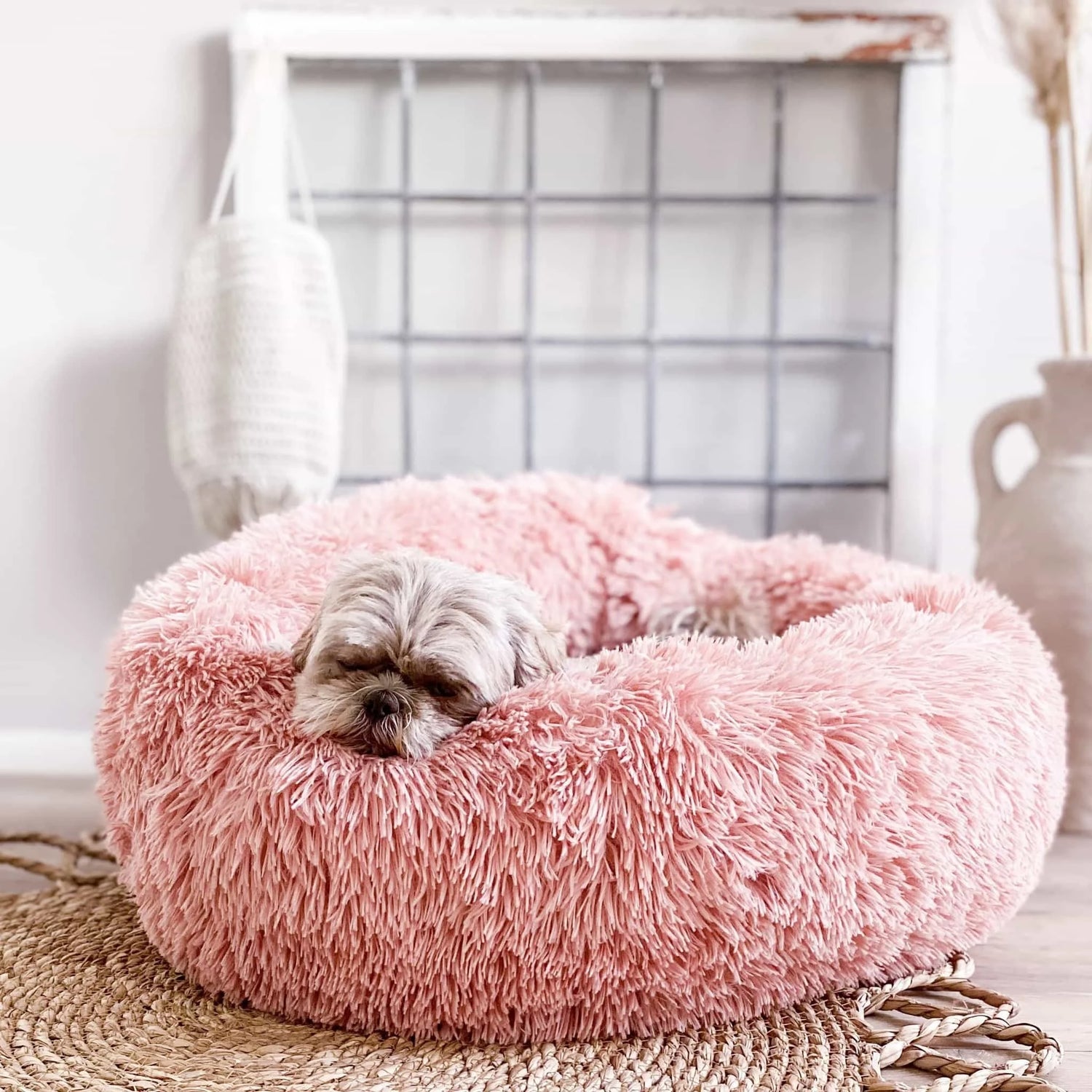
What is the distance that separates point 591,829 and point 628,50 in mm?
1987

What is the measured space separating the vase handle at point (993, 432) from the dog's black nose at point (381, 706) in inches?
61.2

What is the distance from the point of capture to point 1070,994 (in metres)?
1.53

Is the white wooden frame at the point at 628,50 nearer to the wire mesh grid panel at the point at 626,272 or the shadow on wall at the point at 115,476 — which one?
the wire mesh grid panel at the point at 626,272

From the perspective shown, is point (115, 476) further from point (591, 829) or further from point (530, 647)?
point (591, 829)

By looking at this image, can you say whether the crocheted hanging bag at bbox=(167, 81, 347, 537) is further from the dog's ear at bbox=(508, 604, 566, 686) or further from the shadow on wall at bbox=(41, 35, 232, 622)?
the dog's ear at bbox=(508, 604, 566, 686)

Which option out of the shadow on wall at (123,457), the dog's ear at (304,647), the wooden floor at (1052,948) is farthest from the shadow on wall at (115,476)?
the dog's ear at (304,647)

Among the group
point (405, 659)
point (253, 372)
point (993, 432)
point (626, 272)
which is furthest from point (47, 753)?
point (993, 432)

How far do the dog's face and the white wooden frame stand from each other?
1439mm

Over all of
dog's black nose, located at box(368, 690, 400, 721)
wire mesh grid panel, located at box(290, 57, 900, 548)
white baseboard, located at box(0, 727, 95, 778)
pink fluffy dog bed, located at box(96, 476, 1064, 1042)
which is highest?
wire mesh grid panel, located at box(290, 57, 900, 548)

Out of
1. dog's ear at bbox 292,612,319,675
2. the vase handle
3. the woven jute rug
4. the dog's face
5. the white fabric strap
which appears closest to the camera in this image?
the woven jute rug

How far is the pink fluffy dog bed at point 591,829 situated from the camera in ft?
4.16

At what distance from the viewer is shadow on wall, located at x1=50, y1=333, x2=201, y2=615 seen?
2.70 metres

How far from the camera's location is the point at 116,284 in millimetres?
2686

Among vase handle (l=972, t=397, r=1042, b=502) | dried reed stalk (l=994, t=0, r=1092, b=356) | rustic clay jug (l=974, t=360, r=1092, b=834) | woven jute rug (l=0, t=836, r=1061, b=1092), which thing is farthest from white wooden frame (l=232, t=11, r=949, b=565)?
woven jute rug (l=0, t=836, r=1061, b=1092)
